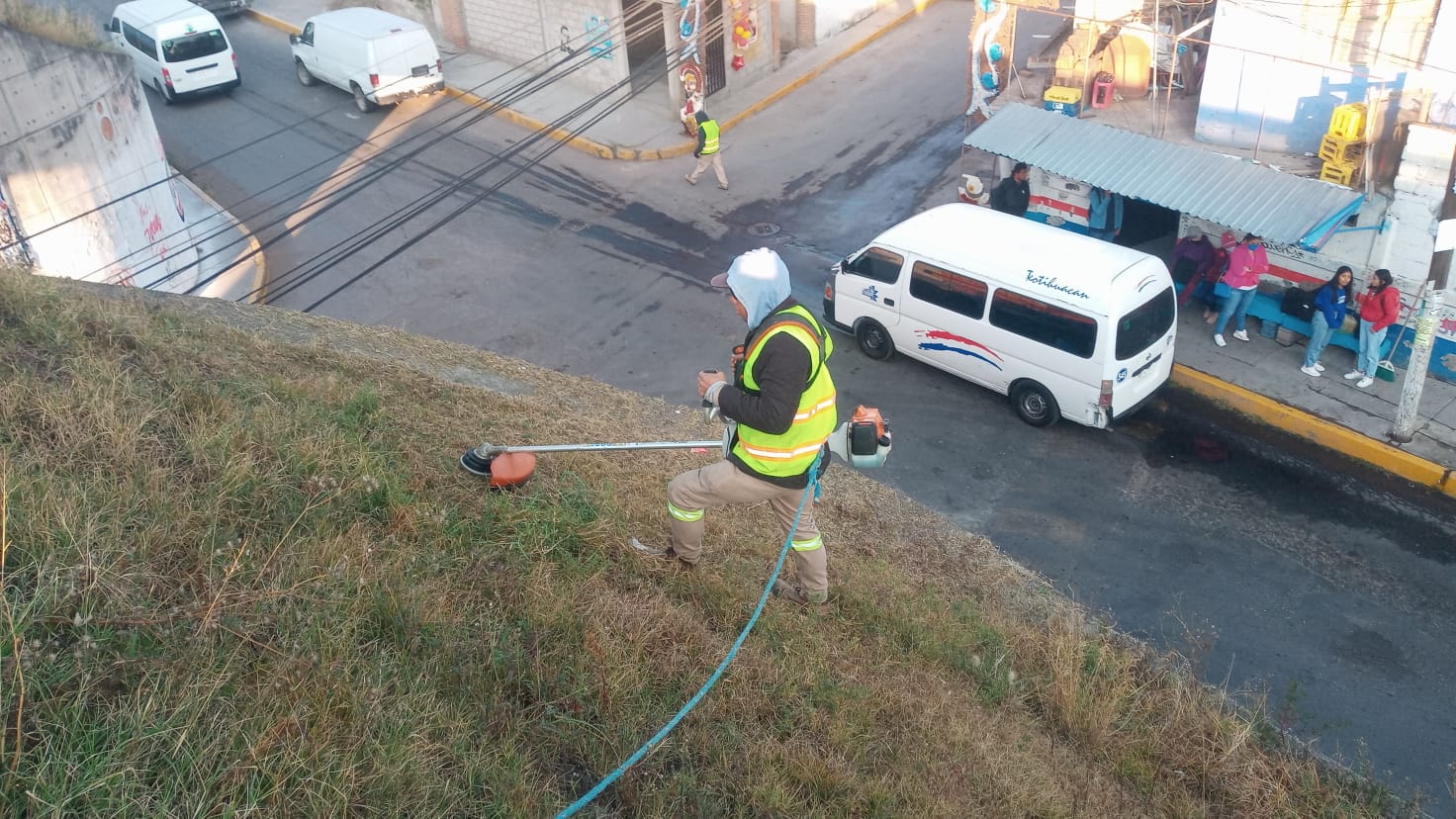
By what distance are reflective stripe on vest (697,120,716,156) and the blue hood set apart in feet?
38.4

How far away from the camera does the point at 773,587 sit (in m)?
6.38

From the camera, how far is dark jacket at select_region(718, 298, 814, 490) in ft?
17.0

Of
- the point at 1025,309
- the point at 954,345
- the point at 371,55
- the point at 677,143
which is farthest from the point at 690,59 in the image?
the point at 1025,309

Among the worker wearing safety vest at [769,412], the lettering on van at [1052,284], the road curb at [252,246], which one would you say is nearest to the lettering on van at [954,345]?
the lettering on van at [1052,284]

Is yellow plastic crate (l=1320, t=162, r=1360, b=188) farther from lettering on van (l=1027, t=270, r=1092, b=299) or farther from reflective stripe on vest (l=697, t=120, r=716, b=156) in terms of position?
reflective stripe on vest (l=697, t=120, r=716, b=156)

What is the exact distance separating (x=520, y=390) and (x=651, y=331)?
4508 millimetres

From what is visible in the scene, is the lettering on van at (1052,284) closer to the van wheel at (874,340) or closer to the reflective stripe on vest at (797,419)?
the van wheel at (874,340)

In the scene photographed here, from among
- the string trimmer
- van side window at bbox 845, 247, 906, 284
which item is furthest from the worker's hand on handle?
van side window at bbox 845, 247, 906, 284

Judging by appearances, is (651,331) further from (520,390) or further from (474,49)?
(474,49)

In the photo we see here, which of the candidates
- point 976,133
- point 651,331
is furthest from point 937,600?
point 976,133

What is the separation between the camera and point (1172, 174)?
12438 mm

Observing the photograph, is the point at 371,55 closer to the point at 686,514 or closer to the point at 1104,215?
the point at 1104,215

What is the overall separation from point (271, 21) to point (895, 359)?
19503mm

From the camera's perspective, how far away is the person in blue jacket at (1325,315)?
454 inches
